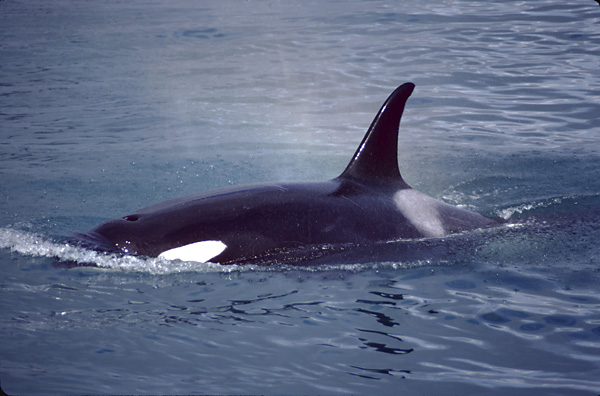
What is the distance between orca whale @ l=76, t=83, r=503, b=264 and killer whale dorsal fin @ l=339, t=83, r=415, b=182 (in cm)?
1

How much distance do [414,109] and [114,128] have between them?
6357 millimetres

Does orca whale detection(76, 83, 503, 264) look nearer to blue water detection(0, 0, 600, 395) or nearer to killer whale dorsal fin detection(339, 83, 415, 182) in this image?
killer whale dorsal fin detection(339, 83, 415, 182)

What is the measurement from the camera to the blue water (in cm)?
454

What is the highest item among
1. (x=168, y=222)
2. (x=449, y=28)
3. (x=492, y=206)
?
(x=449, y=28)

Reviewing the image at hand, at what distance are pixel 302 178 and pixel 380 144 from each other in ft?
11.2

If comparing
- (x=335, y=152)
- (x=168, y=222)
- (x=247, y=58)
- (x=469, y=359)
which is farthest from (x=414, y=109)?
(x=469, y=359)

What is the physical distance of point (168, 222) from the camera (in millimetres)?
6074

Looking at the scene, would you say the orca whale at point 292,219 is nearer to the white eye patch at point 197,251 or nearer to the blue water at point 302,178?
the white eye patch at point 197,251

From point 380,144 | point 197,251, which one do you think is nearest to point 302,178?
point 380,144

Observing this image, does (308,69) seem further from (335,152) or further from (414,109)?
(335,152)

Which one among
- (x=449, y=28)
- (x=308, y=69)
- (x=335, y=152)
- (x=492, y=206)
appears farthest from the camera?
(x=449, y=28)

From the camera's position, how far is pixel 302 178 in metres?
10.4

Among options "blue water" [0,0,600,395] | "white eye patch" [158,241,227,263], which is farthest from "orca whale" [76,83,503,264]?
"blue water" [0,0,600,395]

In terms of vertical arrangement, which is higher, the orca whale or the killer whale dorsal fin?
the killer whale dorsal fin
